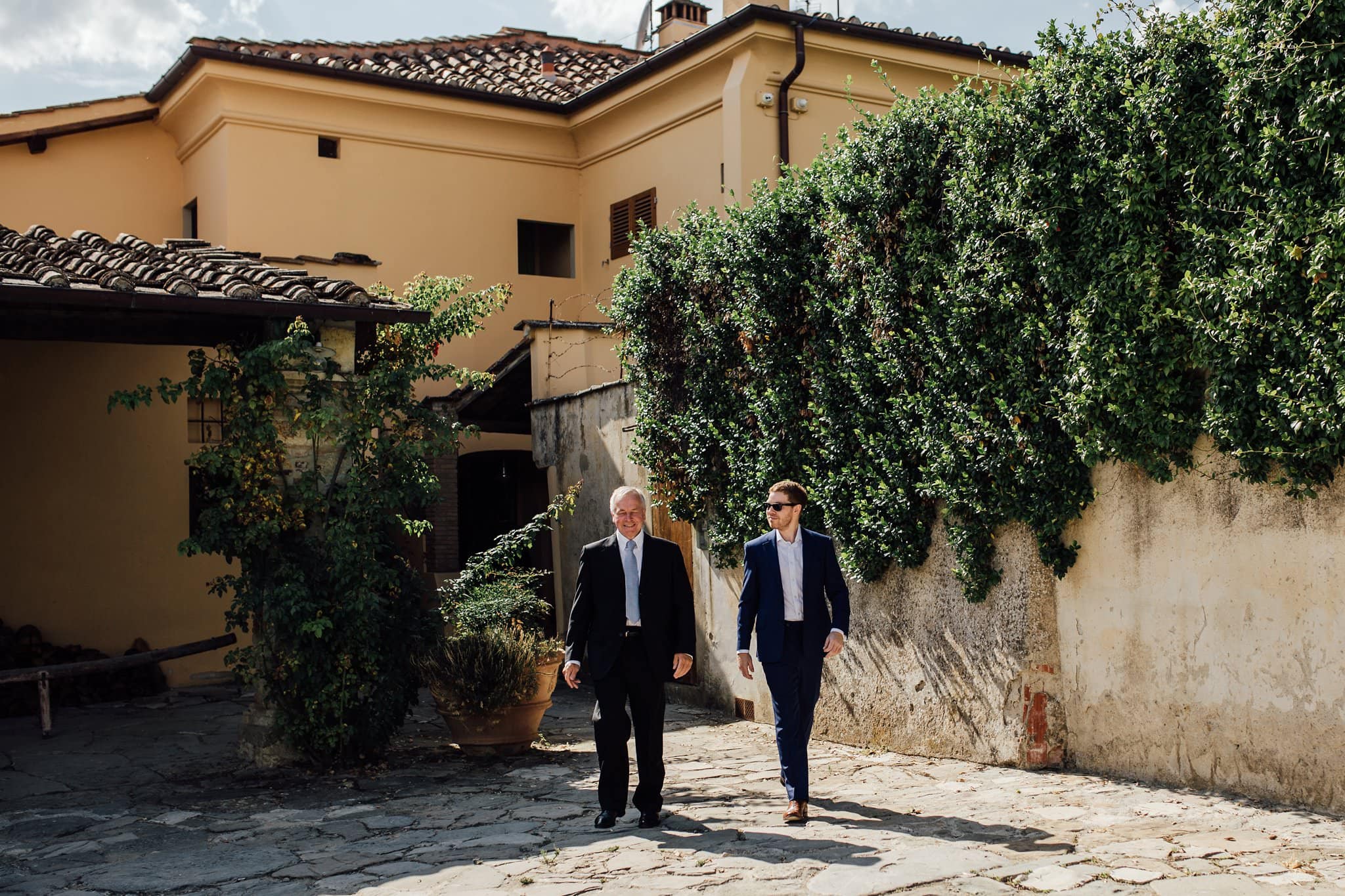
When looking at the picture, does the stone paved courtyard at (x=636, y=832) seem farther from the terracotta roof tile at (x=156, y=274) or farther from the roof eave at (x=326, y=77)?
the roof eave at (x=326, y=77)

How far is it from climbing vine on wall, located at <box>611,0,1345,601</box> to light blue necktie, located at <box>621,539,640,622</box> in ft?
7.14

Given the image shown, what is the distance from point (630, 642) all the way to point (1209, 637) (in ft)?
9.88


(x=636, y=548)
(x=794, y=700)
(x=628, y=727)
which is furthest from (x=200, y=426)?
(x=794, y=700)

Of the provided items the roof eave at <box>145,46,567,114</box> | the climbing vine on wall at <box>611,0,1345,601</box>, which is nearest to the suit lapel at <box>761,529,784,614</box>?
the climbing vine on wall at <box>611,0,1345,601</box>

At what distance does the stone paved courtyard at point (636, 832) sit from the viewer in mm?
5480

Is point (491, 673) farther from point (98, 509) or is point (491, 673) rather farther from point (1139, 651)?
point (98, 509)

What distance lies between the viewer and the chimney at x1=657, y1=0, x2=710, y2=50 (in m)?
19.0

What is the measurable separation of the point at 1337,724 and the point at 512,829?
161 inches

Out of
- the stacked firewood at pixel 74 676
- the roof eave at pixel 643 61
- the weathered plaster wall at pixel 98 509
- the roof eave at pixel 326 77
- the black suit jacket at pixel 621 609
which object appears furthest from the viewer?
the roof eave at pixel 326 77

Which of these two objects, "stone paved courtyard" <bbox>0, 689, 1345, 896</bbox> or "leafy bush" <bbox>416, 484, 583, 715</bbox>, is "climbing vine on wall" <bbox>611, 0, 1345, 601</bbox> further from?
"leafy bush" <bbox>416, 484, 583, 715</bbox>

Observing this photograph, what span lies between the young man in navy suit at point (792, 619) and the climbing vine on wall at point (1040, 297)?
146 centimetres

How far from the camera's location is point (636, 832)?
258 inches

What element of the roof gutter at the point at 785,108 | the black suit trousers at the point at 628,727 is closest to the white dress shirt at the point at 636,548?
the black suit trousers at the point at 628,727

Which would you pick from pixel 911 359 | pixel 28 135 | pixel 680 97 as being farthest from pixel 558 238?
pixel 911 359
